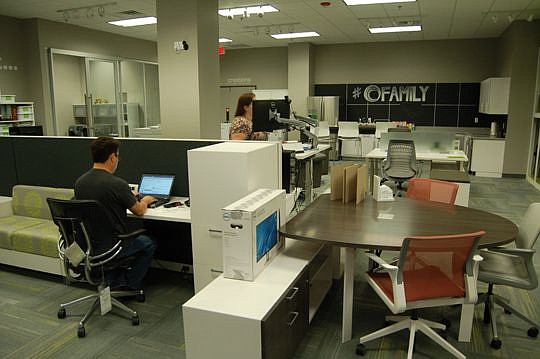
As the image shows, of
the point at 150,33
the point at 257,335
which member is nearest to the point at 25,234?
the point at 257,335

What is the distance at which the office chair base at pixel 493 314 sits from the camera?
8.36 feet

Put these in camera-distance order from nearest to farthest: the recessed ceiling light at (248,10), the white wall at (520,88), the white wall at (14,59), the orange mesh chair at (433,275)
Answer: the orange mesh chair at (433,275) → the recessed ceiling light at (248,10) → the white wall at (14,59) → the white wall at (520,88)

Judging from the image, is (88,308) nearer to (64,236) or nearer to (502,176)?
(64,236)

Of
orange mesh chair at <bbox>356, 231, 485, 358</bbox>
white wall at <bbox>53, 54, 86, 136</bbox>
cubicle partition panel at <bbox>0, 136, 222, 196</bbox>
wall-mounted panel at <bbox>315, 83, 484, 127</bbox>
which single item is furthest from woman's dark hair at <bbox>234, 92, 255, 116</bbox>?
wall-mounted panel at <bbox>315, 83, 484, 127</bbox>

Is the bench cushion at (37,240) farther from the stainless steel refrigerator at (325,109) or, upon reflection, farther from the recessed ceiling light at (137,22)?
the stainless steel refrigerator at (325,109)

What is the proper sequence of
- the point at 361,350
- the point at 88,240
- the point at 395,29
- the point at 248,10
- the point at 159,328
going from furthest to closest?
the point at 395,29 < the point at 248,10 < the point at 159,328 < the point at 88,240 < the point at 361,350

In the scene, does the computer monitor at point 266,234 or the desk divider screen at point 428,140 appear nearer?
the computer monitor at point 266,234

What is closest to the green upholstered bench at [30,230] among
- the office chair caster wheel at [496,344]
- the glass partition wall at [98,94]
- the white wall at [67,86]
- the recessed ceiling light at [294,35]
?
the office chair caster wheel at [496,344]

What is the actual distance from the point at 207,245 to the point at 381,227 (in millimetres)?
1162

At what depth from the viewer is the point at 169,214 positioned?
3143mm

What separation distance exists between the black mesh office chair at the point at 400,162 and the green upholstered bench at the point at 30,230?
13.9ft

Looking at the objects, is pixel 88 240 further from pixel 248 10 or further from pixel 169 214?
pixel 248 10

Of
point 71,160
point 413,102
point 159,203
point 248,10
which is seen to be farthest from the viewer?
point 413,102

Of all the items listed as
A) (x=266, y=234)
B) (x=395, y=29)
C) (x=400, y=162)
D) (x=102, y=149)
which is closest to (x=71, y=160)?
(x=102, y=149)
